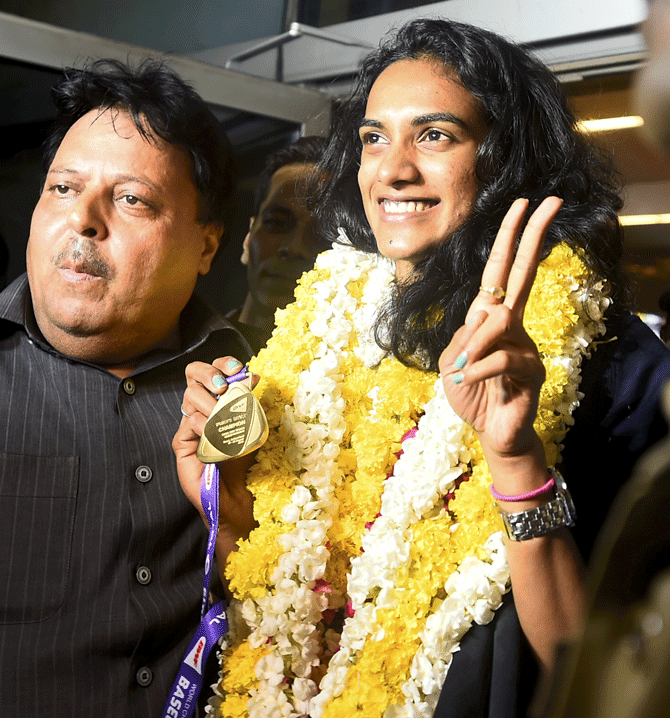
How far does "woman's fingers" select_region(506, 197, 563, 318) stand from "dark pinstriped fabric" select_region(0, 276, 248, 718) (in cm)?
62

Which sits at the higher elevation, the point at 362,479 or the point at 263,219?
the point at 263,219

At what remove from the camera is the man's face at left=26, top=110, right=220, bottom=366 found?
1111mm

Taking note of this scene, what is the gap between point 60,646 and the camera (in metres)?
1.00

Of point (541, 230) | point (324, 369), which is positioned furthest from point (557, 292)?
point (324, 369)

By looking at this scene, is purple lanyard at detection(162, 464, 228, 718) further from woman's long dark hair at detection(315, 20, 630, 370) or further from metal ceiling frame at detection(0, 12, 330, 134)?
metal ceiling frame at detection(0, 12, 330, 134)

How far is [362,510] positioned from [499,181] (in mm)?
468

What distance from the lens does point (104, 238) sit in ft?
3.67

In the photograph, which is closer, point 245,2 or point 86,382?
point 86,382

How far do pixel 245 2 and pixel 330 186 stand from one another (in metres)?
0.54

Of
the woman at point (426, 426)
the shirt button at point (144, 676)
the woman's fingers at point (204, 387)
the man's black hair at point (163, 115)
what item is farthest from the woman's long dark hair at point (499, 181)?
the shirt button at point (144, 676)

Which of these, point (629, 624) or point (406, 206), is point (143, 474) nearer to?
point (406, 206)

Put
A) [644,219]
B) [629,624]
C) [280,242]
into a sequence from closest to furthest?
1. [629,624]
2. [644,219]
3. [280,242]

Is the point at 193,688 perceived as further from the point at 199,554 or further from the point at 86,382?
the point at 86,382

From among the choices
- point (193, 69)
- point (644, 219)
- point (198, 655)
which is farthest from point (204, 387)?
point (193, 69)
